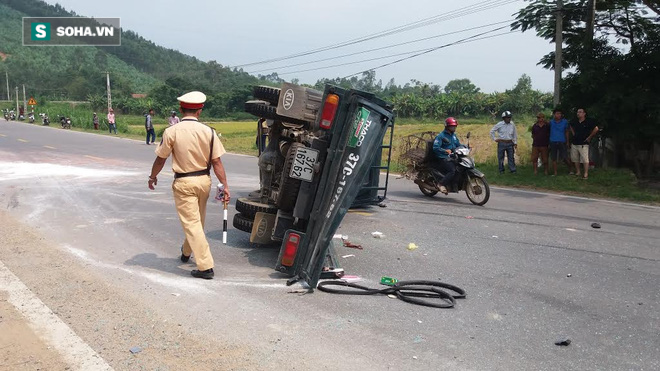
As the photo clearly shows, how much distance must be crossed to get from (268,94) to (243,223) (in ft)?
5.16

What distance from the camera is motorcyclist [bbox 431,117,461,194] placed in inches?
437

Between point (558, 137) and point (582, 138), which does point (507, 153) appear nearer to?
point (558, 137)

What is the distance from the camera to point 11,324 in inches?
176

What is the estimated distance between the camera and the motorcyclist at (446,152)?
11094mm

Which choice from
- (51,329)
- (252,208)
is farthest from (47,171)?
(51,329)

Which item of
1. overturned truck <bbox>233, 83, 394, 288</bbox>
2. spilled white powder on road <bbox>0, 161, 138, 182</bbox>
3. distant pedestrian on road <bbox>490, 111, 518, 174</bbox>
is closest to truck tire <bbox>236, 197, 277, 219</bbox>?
overturned truck <bbox>233, 83, 394, 288</bbox>

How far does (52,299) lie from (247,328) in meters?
1.80

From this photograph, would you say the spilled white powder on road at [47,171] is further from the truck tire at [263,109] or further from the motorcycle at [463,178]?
the truck tire at [263,109]

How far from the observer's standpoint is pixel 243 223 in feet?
23.5

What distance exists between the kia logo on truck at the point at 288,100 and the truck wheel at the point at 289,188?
413 millimetres

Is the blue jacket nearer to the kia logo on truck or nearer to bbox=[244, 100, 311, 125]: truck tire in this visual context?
bbox=[244, 100, 311, 125]: truck tire

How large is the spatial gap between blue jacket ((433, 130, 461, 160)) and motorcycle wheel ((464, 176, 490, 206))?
0.72m

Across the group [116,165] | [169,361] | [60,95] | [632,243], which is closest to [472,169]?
[632,243]

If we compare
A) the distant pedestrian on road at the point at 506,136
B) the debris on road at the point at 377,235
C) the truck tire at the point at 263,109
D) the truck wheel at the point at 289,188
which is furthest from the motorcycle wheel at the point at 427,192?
the truck wheel at the point at 289,188
